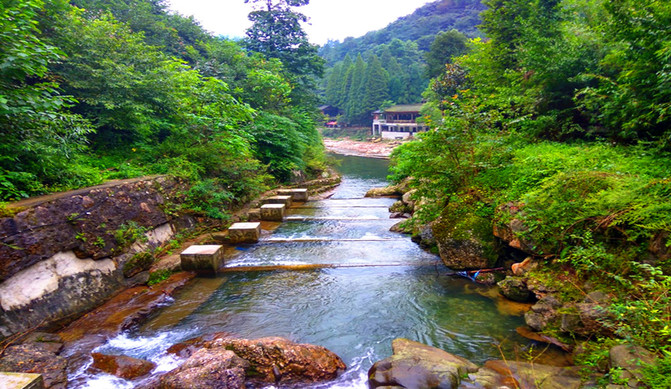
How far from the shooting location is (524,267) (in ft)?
19.1

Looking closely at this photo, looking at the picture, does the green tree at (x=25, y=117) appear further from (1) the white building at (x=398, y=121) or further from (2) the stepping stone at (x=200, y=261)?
(1) the white building at (x=398, y=121)

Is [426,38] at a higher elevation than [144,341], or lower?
higher

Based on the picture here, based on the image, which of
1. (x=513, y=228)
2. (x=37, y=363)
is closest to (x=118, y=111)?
(x=37, y=363)

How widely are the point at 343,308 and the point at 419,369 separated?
2186 mm

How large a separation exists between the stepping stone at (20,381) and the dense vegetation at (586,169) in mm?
5988

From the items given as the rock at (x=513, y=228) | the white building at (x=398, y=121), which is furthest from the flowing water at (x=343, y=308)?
the white building at (x=398, y=121)

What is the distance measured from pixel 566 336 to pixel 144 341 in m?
6.13

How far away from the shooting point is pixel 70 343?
15.4 ft

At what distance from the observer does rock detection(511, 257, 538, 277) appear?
222 inches

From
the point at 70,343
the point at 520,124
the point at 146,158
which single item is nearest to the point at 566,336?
the point at 70,343

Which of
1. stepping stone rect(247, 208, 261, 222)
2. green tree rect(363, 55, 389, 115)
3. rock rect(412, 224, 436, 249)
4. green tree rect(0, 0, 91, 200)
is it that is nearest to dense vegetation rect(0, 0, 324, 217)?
green tree rect(0, 0, 91, 200)

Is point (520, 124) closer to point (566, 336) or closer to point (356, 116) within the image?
point (566, 336)

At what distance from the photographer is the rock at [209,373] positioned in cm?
352

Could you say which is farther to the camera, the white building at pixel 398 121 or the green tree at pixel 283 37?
the white building at pixel 398 121
